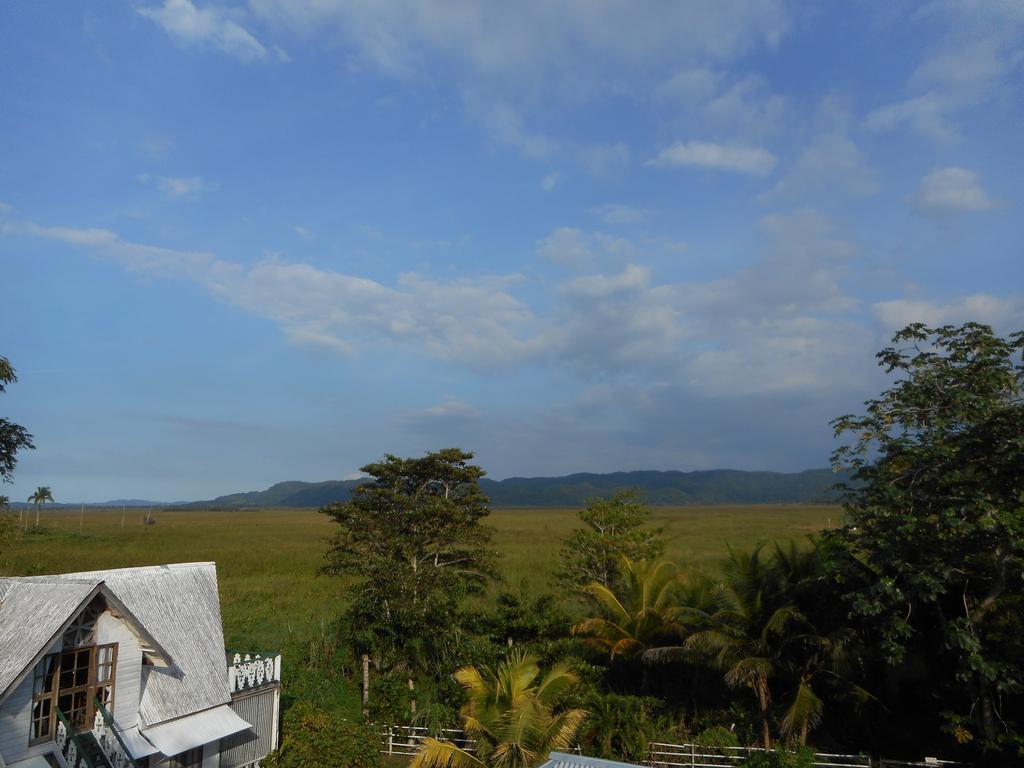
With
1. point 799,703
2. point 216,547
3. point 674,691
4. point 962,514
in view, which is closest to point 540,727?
point 799,703

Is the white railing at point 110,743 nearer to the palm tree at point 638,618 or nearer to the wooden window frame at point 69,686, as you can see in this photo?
the wooden window frame at point 69,686

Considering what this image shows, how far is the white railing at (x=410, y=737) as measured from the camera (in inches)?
719

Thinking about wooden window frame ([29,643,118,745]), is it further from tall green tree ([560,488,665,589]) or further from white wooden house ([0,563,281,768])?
tall green tree ([560,488,665,589])

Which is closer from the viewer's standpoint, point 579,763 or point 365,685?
point 579,763

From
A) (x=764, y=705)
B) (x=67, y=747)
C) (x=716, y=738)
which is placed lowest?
(x=716, y=738)

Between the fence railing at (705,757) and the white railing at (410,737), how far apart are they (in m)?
4.74

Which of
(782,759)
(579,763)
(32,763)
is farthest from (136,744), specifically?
(782,759)

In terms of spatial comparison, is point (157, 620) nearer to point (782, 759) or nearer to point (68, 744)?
point (68, 744)

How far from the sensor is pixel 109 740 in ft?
38.5

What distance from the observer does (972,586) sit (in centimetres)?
1512

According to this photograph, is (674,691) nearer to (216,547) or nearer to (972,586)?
(972,586)

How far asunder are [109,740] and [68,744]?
0.70 m

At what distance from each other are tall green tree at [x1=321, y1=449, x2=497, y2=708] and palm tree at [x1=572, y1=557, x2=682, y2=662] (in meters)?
4.61

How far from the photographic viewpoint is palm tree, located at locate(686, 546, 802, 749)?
16.5 meters
